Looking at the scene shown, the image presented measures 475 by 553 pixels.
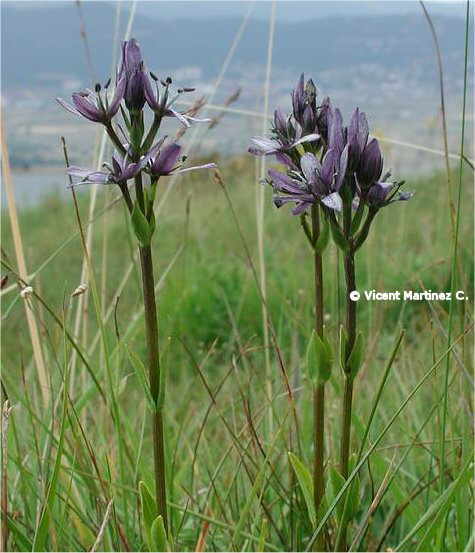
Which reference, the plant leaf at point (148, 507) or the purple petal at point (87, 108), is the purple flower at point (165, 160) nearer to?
the purple petal at point (87, 108)

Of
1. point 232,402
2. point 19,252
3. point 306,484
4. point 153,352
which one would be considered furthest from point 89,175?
point 232,402

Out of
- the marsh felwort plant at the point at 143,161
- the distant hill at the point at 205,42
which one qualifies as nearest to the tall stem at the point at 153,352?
the marsh felwort plant at the point at 143,161

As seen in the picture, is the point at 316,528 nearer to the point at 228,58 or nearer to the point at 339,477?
the point at 339,477

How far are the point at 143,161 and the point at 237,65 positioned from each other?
45.1ft

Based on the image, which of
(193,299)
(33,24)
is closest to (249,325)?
(193,299)

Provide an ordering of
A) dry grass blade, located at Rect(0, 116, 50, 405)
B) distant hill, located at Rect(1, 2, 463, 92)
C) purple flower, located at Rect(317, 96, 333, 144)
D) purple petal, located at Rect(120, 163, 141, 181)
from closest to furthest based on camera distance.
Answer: purple petal, located at Rect(120, 163, 141, 181) → purple flower, located at Rect(317, 96, 333, 144) → dry grass blade, located at Rect(0, 116, 50, 405) → distant hill, located at Rect(1, 2, 463, 92)

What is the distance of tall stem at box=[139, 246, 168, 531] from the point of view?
50.7 inches

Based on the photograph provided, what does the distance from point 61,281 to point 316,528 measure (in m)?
5.03

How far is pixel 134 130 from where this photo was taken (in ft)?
4.27

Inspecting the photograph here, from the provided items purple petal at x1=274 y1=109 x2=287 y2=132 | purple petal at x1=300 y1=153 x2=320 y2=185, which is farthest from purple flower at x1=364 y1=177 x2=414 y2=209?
purple petal at x1=274 y1=109 x2=287 y2=132

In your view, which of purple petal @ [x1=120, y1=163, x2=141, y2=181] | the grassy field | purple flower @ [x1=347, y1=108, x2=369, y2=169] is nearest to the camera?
purple petal @ [x1=120, y1=163, x2=141, y2=181]

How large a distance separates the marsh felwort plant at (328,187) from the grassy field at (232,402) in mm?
137

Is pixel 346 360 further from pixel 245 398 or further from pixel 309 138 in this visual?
pixel 245 398

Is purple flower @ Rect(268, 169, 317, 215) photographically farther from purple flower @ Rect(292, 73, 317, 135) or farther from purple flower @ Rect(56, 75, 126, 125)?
purple flower @ Rect(56, 75, 126, 125)
